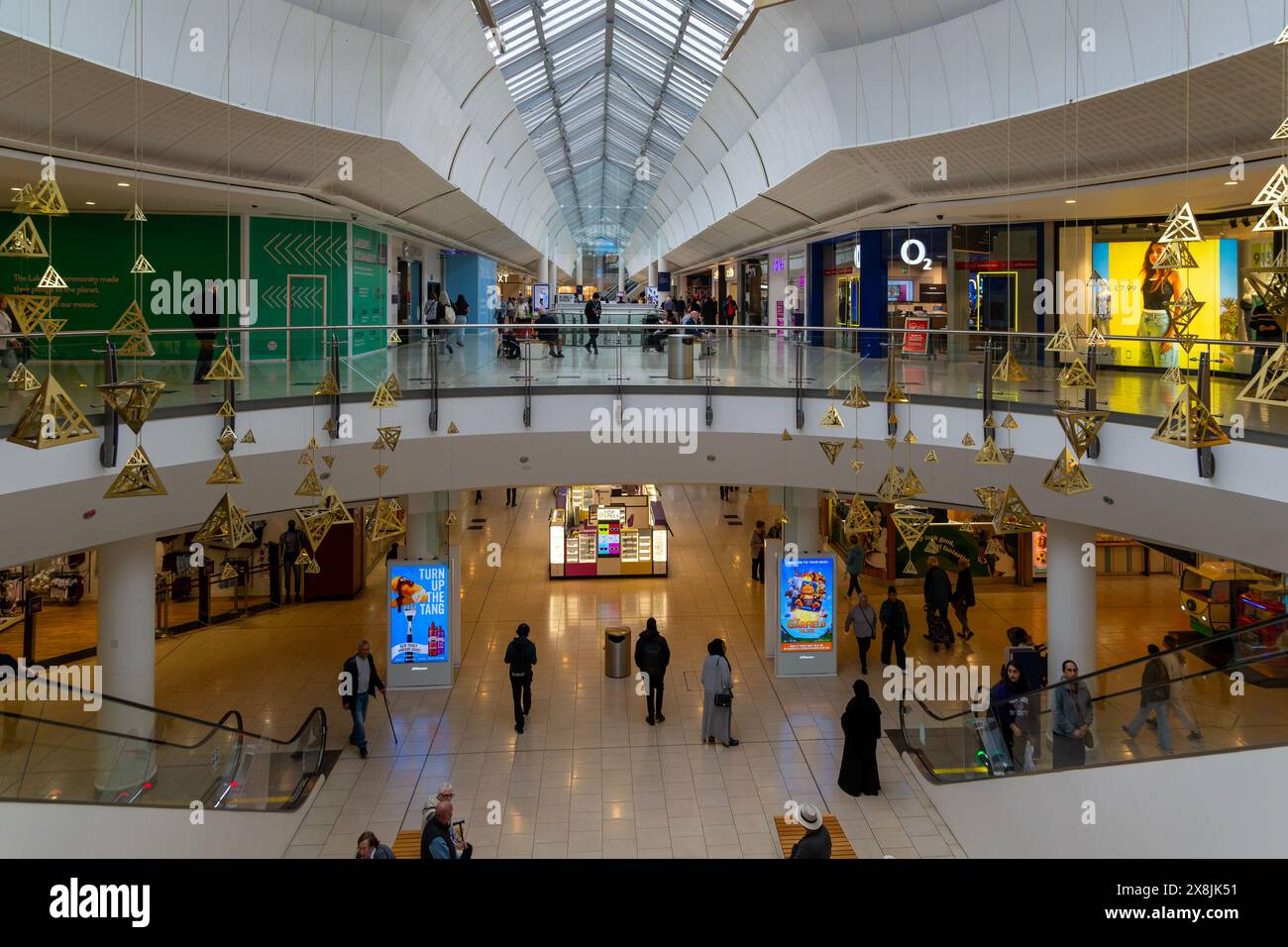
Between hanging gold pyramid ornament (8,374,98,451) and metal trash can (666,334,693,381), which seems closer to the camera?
hanging gold pyramid ornament (8,374,98,451)

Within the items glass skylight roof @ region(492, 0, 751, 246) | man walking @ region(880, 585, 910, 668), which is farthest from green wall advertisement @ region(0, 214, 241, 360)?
man walking @ region(880, 585, 910, 668)

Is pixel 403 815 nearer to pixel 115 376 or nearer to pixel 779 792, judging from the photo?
pixel 779 792

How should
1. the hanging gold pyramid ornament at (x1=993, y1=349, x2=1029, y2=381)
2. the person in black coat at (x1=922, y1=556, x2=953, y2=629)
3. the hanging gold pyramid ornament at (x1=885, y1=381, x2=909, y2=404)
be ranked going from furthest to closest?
the person in black coat at (x1=922, y1=556, x2=953, y2=629) → the hanging gold pyramid ornament at (x1=993, y1=349, x2=1029, y2=381) → the hanging gold pyramid ornament at (x1=885, y1=381, x2=909, y2=404)

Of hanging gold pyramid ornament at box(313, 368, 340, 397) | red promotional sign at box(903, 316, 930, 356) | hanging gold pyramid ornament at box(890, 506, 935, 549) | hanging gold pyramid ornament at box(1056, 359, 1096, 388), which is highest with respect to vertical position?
red promotional sign at box(903, 316, 930, 356)

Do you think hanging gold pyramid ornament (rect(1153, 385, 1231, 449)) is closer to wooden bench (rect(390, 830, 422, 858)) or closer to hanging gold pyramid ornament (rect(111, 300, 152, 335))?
hanging gold pyramid ornament (rect(111, 300, 152, 335))

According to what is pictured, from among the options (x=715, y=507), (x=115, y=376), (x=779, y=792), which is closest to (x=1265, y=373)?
(x=779, y=792)

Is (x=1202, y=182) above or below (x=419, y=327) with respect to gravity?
above

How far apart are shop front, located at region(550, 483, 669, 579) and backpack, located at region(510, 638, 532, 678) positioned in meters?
9.83

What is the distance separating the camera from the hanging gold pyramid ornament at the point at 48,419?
20.4ft

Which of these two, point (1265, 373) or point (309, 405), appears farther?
point (309, 405)

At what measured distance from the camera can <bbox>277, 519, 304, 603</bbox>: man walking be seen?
2128 centimetres

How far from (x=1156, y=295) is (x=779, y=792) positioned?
14.9 m

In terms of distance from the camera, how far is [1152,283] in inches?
845

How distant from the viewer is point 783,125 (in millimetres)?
21906
